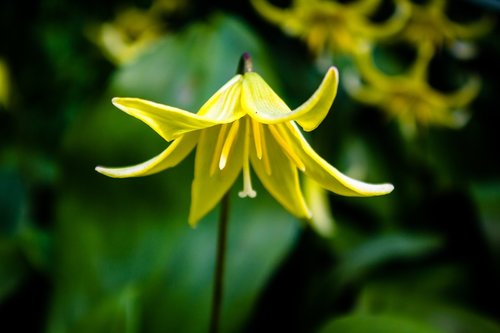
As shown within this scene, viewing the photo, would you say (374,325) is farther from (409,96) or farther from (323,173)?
(409,96)

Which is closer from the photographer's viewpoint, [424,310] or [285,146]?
[285,146]

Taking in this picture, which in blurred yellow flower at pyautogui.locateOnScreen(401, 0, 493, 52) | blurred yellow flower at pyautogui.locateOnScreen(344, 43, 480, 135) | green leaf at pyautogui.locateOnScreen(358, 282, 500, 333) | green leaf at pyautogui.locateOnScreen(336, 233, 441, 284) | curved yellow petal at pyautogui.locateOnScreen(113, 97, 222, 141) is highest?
blurred yellow flower at pyautogui.locateOnScreen(401, 0, 493, 52)

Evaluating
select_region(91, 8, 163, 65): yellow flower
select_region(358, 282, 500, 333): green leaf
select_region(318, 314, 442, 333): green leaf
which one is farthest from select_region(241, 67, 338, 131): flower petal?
select_region(91, 8, 163, 65): yellow flower

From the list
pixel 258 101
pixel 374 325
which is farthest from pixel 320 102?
pixel 374 325

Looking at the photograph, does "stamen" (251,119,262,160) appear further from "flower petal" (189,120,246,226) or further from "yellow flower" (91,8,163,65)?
"yellow flower" (91,8,163,65)

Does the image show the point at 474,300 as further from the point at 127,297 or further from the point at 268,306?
the point at 127,297
